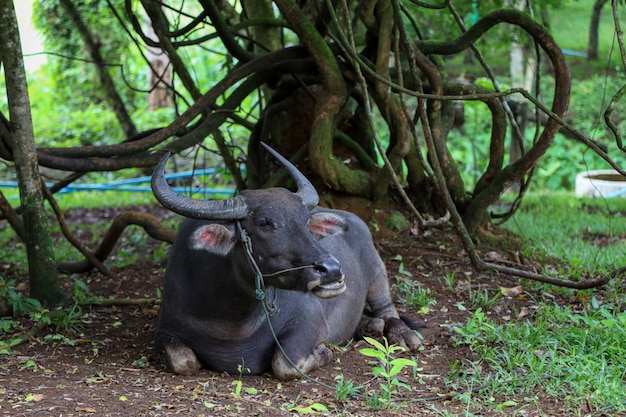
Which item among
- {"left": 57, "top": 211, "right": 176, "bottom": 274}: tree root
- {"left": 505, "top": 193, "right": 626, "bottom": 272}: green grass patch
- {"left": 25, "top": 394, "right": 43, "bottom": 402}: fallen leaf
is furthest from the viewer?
{"left": 505, "top": 193, "right": 626, "bottom": 272}: green grass patch

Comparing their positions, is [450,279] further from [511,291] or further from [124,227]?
[124,227]

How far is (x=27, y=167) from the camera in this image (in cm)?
511

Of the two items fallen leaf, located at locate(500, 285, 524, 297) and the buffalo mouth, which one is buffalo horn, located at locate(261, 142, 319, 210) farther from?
fallen leaf, located at locate(500, 285, 524, 297)

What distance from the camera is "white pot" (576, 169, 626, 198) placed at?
10656 millimetres

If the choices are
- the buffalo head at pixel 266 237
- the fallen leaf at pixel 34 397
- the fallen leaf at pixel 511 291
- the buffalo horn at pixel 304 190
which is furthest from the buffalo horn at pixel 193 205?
the fallen leaf at pixel 511 291

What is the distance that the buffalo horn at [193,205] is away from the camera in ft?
13.7

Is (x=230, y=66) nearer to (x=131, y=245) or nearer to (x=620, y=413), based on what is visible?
(x=131, y=245)

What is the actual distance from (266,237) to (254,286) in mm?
298

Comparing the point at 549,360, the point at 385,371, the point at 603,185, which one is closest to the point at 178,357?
the point at 385,371

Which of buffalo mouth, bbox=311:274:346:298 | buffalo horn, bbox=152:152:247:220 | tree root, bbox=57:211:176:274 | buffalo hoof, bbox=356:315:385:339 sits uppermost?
buffalo horn, bbox=152:152:247:220

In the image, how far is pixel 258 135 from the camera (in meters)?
7.56

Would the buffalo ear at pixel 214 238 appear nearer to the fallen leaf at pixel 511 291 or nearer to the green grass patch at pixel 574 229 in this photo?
the fallen leaf at pixel 511 291

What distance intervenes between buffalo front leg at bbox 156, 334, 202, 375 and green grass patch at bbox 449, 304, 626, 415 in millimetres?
1391

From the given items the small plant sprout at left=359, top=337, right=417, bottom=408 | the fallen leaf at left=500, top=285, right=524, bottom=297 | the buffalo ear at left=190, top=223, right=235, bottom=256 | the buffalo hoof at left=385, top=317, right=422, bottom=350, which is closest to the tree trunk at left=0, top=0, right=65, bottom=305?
the buffalo ear at left=190, top=223, right=235, bottom=256
